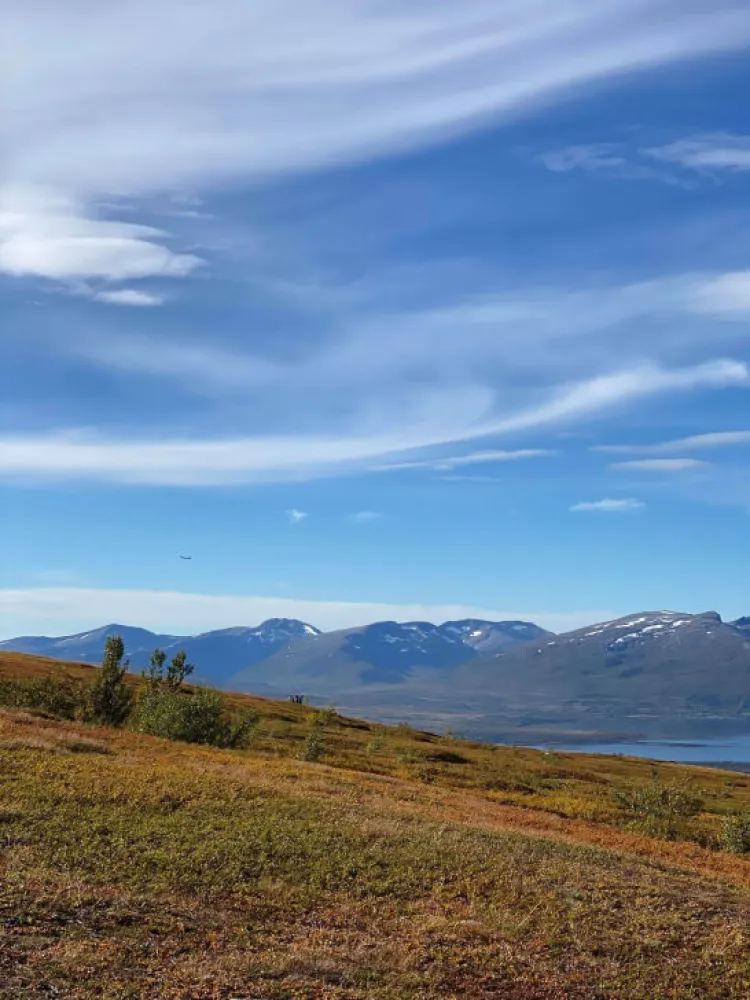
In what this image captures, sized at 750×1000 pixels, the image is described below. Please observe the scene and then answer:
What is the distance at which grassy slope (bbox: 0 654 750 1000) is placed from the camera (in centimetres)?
1847

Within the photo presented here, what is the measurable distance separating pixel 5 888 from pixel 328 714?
331 feet

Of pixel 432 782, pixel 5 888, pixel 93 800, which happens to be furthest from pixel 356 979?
pixel 432 782

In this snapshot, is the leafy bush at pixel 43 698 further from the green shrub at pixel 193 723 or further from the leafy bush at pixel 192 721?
the green shrub at pixel 193 723

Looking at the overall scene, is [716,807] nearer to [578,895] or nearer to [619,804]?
[619,804]

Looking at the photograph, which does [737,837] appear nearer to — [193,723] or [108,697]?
[193,723]

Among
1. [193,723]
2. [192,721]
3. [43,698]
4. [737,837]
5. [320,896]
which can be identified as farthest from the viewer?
[43,698]

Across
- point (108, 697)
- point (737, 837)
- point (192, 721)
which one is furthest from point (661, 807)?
point (108, 697)

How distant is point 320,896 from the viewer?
24062 millimetres

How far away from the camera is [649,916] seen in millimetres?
23781

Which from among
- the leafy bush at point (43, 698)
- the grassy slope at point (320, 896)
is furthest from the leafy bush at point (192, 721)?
the grassy slope at point (320, 896)

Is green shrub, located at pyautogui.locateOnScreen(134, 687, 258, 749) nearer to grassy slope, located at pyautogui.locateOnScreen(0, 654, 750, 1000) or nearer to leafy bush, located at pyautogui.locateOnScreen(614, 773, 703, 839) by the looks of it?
grassy slope, located at pyautogui.locateOnScreen(0, 654, 750, 1000)

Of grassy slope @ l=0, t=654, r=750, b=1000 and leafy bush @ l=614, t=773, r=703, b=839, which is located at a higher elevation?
grassy slope @ l=0, t=654, r=750, b=1000

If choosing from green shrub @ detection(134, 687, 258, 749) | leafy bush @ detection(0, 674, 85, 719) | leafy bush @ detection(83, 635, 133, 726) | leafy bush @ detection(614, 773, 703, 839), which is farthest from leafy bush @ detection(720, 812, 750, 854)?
leafy bush @ detection(0, 674, 85, 719)

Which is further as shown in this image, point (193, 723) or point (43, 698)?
point (43, 698)
